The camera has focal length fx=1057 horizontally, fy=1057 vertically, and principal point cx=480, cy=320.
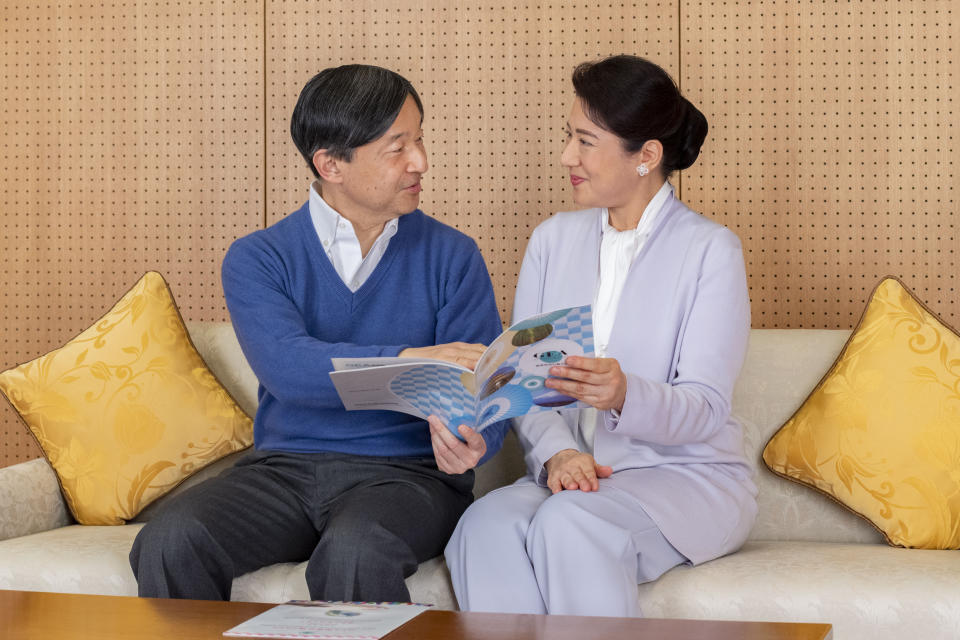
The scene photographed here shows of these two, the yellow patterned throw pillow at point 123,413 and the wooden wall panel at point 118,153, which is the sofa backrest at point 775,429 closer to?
the yellow patterned throw pillow at point 123,413

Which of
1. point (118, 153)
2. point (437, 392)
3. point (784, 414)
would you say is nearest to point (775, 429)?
point (784, 414)

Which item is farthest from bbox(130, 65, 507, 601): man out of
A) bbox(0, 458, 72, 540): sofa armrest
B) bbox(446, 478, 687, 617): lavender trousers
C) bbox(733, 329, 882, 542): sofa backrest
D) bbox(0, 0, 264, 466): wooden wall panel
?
bbox(0, 0, 264, 466): wooden wall panel

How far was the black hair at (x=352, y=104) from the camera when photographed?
222 centimetres

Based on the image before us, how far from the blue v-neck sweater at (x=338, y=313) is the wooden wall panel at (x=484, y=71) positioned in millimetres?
923

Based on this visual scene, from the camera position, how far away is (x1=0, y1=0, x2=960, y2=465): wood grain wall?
3.10 metres

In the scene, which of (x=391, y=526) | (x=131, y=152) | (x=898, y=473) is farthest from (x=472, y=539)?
(x=131, y=152)

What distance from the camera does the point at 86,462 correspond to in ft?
8.11

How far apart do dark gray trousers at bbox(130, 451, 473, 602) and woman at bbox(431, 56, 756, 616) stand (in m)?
0.11

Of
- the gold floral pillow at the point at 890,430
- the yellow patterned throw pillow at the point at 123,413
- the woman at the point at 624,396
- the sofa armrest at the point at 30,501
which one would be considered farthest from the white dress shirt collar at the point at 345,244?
the gold floral pillow at the point at 890,430

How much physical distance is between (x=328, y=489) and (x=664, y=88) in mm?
1098

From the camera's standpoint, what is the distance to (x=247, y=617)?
138cm

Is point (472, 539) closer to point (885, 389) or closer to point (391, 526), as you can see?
point (391, 526)

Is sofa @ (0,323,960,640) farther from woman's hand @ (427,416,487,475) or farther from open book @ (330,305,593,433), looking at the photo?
open book @ (330,305,593,433)

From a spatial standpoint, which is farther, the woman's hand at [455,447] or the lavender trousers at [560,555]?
the woman's hand at [455,447]
